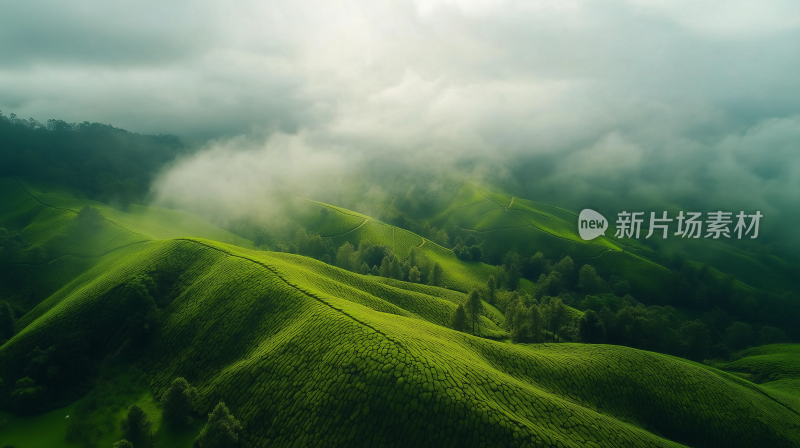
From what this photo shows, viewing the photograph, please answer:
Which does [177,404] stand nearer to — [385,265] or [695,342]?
[385,265]

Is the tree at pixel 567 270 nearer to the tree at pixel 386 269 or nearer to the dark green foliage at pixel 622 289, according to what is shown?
the dark green foliage at pixel 622 289

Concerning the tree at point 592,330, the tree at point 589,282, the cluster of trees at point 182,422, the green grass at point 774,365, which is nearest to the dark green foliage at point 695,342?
the green grass at point 774,365

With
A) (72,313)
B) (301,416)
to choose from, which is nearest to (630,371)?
(301,416)

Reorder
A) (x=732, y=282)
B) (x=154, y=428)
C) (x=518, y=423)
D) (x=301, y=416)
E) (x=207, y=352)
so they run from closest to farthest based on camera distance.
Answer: (x=518, y=423), (x=301, y=416), (x=154, y=428), (x=207, y=352), (x=732, y=282)

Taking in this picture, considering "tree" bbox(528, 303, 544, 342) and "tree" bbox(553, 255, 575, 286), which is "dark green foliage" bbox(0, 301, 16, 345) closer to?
"tree" bbox(528, 303, 544, 342)

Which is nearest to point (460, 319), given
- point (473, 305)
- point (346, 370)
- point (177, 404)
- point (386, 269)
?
point (473, 305)

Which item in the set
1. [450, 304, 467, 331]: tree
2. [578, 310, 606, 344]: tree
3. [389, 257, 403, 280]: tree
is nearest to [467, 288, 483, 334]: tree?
[450, 304, 467, 331]: tree

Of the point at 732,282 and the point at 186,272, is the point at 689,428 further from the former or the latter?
the point at 732,282
